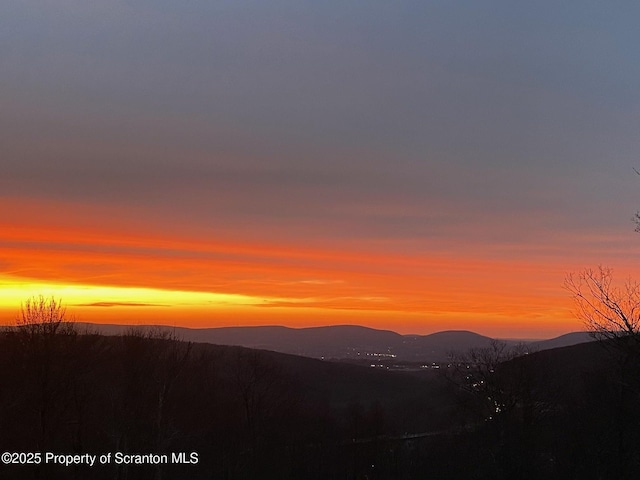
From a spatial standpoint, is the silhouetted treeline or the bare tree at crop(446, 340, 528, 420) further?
the bare tree at crop(446, 340, 528, 420)

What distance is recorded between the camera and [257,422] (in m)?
58.7

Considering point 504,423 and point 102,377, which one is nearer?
point 504,423

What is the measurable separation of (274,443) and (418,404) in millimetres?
57058

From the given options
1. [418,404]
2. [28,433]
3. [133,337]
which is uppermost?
[133,337]

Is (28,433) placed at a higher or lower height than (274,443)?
higher

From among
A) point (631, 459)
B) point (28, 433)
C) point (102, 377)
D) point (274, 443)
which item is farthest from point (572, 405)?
point (28, 433)

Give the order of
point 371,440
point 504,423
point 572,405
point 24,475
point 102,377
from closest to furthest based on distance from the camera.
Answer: point 24,475 → point 504,423 → point 102,377 → point 572,405 → point 371,440

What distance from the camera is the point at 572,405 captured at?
4900cm

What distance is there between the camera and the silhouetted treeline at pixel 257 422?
32406 mm

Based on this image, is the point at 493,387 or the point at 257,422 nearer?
the point at 493,387

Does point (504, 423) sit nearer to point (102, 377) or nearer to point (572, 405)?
point (572, 405)

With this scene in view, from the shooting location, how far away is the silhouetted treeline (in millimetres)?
32406

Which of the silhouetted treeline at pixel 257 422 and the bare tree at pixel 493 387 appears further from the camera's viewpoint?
the bare tree at pixel 493 387

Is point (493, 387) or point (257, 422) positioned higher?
point (493, 387)
